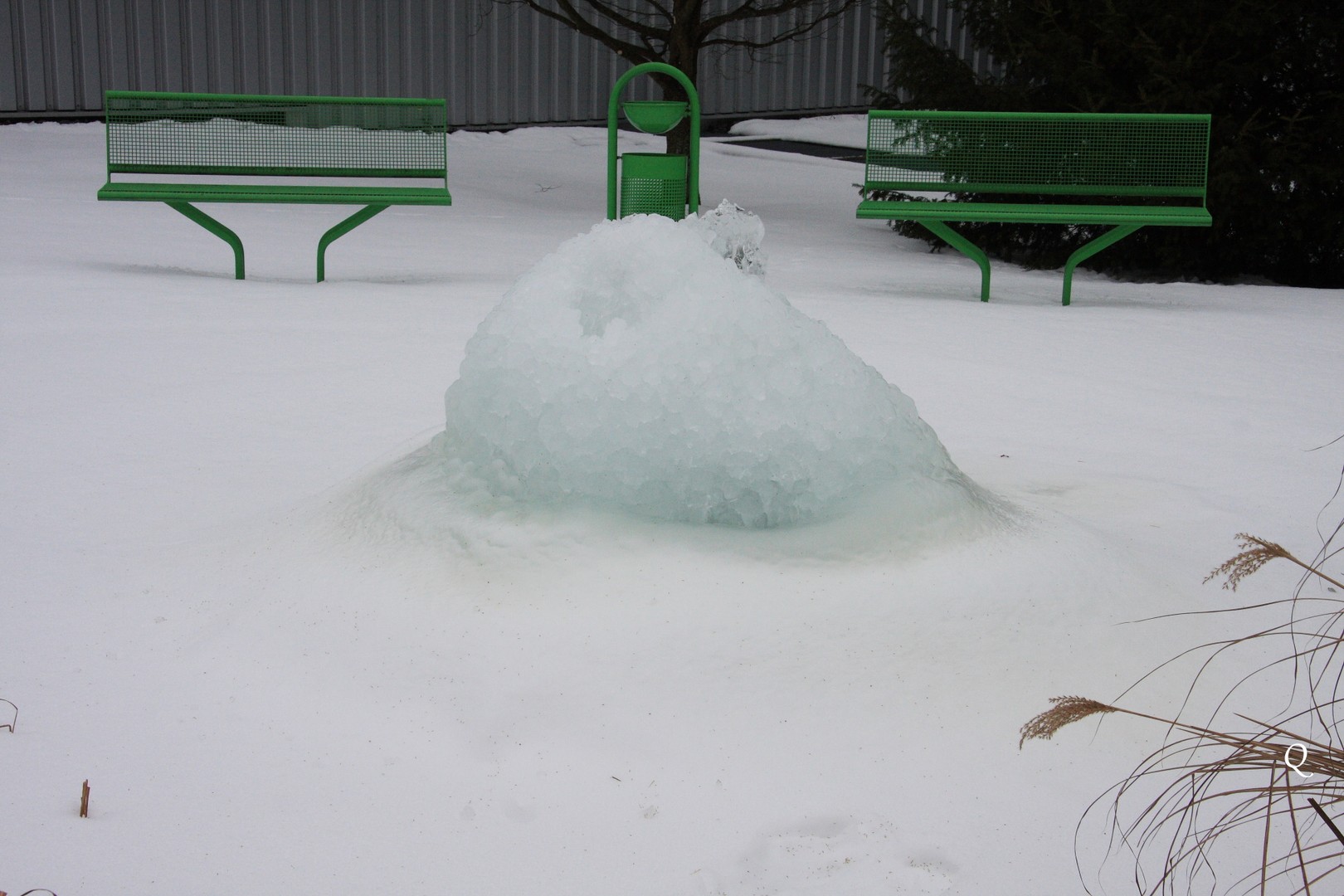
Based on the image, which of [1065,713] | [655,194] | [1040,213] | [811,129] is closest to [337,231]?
[655,194]

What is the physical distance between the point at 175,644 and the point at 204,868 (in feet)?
2.90

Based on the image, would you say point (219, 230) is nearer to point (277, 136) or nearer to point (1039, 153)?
point (277, 136)

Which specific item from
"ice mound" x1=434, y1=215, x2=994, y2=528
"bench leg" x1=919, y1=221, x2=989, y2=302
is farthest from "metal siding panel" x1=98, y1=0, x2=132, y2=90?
"ice mound" x1=434, y1=215, x2=994, y2=528

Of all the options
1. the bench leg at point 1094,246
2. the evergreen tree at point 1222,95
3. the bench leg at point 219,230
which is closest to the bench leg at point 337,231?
the bench leg at point 219,230

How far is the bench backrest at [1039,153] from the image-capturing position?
8258 mm

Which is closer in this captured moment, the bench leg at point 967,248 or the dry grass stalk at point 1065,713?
the dry grass stalk at point 1065,713

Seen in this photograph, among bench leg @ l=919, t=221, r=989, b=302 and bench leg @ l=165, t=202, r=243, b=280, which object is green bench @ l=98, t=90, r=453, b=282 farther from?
bench leg @ l=919, t=221, r=989, b=302

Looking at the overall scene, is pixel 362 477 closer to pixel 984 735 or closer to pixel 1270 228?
pixel 984 735

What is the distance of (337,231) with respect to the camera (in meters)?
7.99

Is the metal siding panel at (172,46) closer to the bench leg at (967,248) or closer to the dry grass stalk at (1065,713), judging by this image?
the bench leg at (967,248)

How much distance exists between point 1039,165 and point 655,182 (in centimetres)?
250

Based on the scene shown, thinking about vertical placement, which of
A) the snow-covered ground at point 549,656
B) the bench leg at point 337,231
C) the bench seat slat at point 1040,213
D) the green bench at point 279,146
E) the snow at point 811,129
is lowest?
the snow-covered ground at point 549,656

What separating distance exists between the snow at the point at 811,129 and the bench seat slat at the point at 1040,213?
8.37 m

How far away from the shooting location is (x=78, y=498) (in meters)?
3.97
